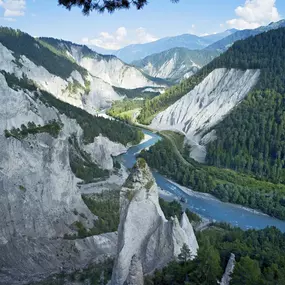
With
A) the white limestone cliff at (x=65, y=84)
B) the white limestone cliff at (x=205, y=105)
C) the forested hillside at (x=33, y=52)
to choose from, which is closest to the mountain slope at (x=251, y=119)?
the white limestone cliff at (x=205, y=105)

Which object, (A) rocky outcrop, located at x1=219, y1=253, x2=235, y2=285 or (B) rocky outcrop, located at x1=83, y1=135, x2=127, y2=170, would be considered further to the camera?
(B) rocky outcrop, located at x1=83, y1=135, x2=127, y2=170

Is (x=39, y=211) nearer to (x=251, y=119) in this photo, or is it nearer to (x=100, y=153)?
(x=100, y=153)

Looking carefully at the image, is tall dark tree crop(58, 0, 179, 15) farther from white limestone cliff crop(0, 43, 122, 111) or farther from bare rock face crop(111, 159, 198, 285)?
white limestone cliff crop(0, 43, 122, 111)

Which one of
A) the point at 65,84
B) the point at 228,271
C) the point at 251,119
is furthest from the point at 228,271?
the point at 65,84

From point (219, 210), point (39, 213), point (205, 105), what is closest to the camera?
point (39, 213)

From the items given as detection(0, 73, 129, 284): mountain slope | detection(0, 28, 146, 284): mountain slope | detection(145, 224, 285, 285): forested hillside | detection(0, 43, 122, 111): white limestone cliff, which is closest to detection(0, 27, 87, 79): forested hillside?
detection(0, 43, 122, 111): white limestone cliff

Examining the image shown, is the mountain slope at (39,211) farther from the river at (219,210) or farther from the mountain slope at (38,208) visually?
the river at (219,210)
